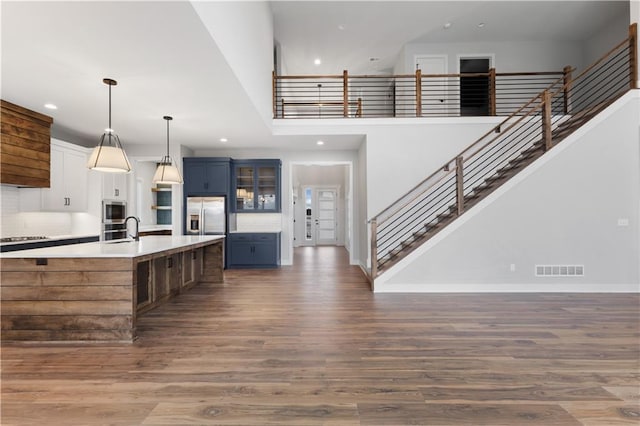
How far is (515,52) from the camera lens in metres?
6.99

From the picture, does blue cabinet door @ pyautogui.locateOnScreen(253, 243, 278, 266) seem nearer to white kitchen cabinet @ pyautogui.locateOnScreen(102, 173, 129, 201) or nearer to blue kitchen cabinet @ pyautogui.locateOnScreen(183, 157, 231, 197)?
blue kitchen cabinet @ pyautogui.locateOnScreen(183, 157, 231, 197)

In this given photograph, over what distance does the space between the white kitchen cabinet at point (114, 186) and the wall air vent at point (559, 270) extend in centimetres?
754

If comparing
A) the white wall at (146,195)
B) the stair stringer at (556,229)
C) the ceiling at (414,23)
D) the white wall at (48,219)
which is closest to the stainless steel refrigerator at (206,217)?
the white wall at (48,219)

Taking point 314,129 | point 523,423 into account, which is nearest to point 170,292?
point 314,129

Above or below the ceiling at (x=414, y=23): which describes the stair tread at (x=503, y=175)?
below

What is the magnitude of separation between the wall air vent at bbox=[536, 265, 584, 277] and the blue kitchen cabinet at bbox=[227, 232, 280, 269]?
4707 mm

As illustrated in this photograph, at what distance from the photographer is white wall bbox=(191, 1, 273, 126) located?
2.69 metres

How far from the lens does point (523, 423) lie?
1704 millimetres

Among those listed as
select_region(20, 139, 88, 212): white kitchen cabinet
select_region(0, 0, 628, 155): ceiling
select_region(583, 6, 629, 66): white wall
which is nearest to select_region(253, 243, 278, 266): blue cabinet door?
select_region(0, 0, 628, 155): ceiling

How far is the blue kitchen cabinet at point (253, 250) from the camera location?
6.67 meters

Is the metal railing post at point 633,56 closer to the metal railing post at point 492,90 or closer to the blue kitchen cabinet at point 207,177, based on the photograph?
the metal railing post at point 492,90

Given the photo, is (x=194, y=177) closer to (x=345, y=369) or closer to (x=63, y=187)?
(x=63, y=187)

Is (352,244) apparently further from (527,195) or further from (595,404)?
(595,404)

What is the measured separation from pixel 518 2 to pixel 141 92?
6.60m
